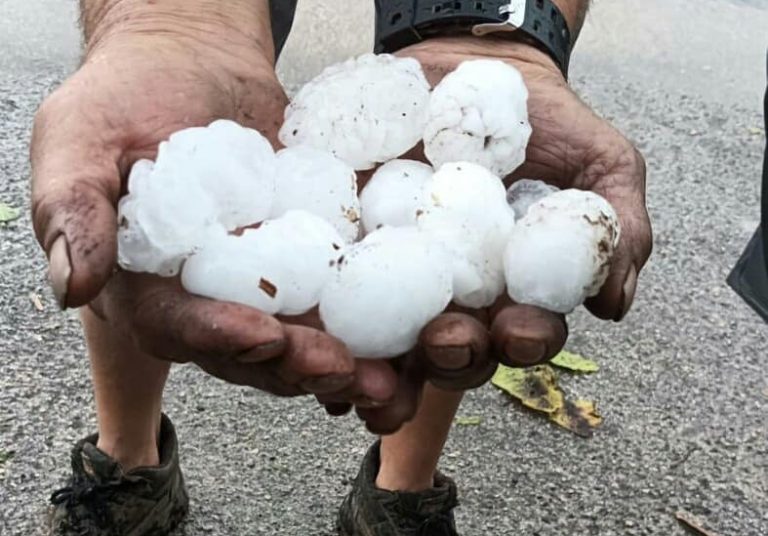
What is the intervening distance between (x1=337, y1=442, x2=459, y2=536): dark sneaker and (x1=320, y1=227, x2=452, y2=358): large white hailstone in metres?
0.55

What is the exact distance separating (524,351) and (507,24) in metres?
0.55

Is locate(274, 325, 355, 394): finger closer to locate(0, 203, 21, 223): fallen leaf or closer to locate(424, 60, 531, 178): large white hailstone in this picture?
locate(424, 60, 531, 178): large white hailstone

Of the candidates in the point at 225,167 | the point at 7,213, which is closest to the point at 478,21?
the point at 225,167

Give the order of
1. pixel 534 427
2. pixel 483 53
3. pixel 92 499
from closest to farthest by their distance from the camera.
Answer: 1. pixel 483 53
2. pixel 92 499
3. pixel 534 427

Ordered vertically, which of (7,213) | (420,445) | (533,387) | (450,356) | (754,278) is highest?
(450,356)

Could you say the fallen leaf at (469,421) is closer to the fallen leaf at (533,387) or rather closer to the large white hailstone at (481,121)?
the fallen leaf at (533,387)

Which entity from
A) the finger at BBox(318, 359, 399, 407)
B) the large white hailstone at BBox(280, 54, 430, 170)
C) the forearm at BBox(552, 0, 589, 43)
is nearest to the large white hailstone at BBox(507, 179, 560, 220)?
the large white hailstone at BBox(280, 54, 430, 170)

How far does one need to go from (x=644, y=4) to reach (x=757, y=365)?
1775mm

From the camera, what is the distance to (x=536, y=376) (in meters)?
1.94

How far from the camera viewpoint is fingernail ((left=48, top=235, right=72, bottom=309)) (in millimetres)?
918

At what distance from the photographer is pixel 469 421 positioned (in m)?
1.86

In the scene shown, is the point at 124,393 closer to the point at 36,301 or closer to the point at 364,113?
the point at 364,113

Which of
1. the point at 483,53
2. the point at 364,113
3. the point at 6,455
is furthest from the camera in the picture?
the point at 6,455

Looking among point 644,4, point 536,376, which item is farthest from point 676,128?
point 536,376
